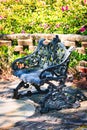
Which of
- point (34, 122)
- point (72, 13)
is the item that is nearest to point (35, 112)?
point (34, 122)

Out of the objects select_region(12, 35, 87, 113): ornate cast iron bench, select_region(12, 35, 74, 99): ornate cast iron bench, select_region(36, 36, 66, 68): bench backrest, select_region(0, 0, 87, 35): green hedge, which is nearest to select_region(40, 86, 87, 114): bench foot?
select_region(12, 35, 87, 113): ornate cast iron bench

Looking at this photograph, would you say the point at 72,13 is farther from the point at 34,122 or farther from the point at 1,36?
the point at 34,122


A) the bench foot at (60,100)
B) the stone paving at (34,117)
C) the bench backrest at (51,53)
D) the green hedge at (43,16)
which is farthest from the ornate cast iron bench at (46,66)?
the green hedge at (43,16)

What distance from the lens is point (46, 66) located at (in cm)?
782

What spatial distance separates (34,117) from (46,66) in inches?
54.6

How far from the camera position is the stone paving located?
6273 millimetres

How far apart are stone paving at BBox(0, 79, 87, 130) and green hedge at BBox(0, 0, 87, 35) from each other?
8.59 feet

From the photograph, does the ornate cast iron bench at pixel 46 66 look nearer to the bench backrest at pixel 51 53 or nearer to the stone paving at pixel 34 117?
the bench backrest at pixel 51 53

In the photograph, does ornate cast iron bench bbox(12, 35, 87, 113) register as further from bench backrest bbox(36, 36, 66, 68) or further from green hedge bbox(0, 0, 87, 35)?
green hedge bbox(0, 0, 87, 35)

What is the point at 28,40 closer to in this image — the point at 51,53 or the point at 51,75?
the point at 51,53

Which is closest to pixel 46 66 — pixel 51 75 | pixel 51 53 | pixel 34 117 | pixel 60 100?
pixel 51 53

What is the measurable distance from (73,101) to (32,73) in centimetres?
93

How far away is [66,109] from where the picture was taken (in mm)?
6992

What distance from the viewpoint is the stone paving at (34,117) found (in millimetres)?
6273
